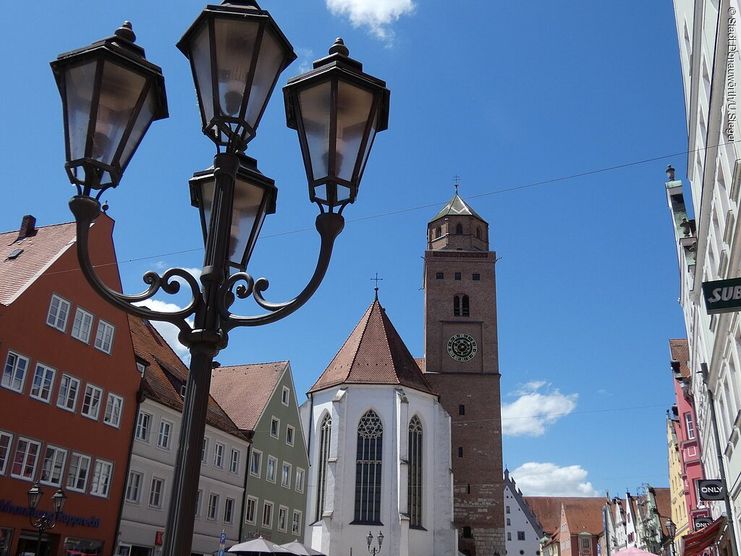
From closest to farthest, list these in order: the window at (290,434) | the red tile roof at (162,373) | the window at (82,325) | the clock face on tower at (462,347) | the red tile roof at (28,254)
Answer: the red tile roof at (28,254) < the window at (82,325) < the red tile roof at (162,373) < the window at (290,434) < the clock face on tower at (462,347)

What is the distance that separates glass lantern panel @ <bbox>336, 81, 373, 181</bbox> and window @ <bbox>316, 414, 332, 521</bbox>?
38014mm

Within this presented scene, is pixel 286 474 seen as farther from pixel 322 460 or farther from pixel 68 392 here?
pixel 68 392

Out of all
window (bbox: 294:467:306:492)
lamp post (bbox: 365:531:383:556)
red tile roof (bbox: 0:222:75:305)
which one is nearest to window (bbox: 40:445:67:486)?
red tile roof (bbox: 0:222:75:305)

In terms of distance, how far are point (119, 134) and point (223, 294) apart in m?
1.04

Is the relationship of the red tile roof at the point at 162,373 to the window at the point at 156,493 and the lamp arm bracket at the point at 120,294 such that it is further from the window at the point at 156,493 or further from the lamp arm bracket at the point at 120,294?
the lamp arm bracket at the point at 120,294

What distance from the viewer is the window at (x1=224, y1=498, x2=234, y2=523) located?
94.7ft

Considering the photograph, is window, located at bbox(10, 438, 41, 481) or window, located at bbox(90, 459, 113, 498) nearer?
window, located at bbox(10, 438, 41, 481)

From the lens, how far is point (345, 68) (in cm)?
388

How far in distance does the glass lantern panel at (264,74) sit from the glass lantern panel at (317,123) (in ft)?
0.64

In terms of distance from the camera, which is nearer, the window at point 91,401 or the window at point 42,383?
the window at point 42,383

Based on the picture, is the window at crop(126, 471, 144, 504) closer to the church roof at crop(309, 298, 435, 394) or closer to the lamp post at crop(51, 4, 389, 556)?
the church roof at crop(309, 298, 435, 394)

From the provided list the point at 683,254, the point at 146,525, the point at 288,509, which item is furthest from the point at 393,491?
the point at 683,254

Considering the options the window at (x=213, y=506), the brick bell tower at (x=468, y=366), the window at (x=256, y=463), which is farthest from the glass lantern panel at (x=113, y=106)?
the brick bell tower at (x=468, y=366)

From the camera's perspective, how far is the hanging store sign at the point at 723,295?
319 inches
